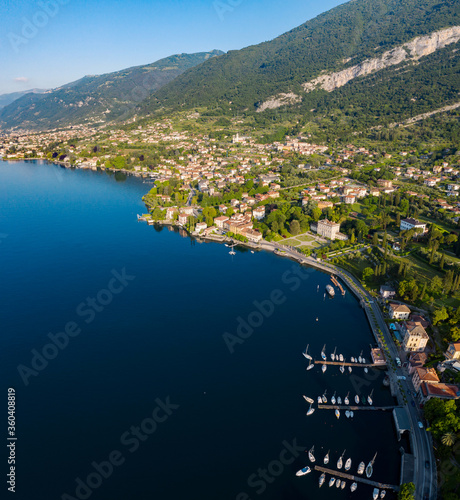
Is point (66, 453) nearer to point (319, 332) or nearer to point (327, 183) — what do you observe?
point (319, 332)

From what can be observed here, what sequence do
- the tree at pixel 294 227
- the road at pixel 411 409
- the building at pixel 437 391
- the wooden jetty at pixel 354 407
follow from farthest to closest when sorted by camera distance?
the tree at pixel 294 227
the wooden jetty at pixel 354 407
the building at pixel 437 391
the road at pixel 411 409

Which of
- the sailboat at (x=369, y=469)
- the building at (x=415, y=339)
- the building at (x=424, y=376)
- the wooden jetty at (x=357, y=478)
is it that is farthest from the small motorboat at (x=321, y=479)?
the building at (x=415, y=339)

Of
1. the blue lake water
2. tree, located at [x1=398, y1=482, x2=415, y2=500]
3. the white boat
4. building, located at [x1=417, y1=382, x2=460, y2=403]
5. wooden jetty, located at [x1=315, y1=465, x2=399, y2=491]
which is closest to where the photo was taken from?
tree, located at [x1=398, y1=482, x2=415, y2=500]

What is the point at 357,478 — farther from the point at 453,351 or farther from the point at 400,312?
the point at 400,312

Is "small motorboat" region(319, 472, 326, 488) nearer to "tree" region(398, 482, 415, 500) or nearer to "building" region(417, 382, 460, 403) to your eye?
"tree" region(398, 482, 415, 500)

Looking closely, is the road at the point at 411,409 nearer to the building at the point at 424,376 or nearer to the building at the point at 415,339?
the building at the point at 424,376

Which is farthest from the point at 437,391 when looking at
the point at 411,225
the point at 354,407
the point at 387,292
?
the point at 411,225

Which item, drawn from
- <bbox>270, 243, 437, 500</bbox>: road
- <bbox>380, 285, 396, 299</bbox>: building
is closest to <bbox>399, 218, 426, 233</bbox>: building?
<bbox>270, 243, 437, 500</bbox>: road
